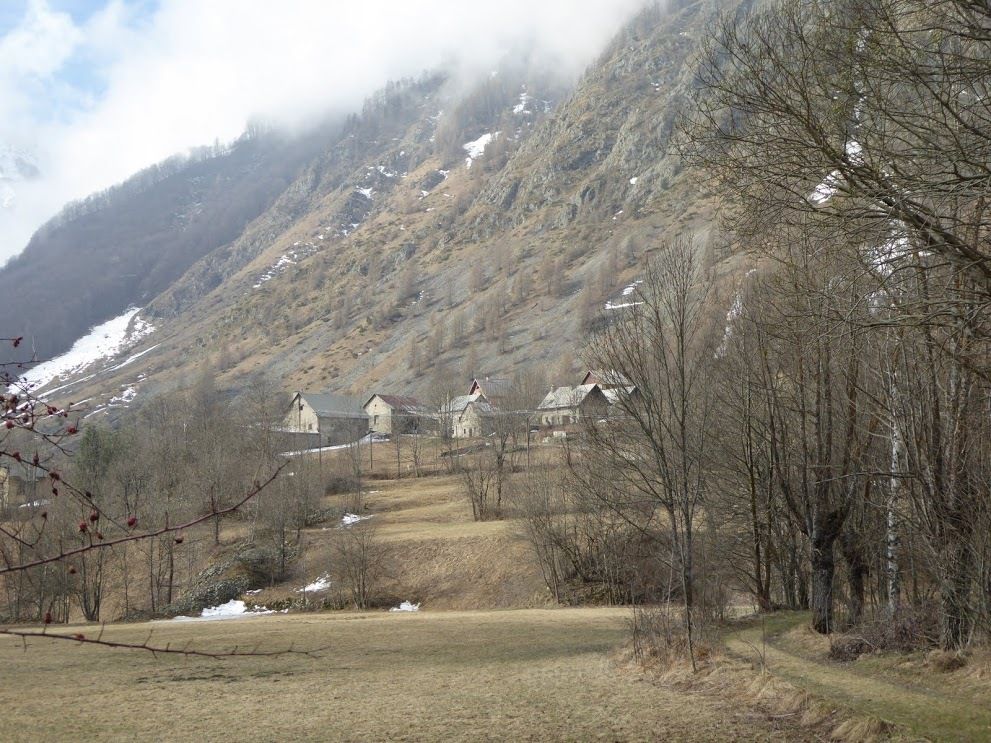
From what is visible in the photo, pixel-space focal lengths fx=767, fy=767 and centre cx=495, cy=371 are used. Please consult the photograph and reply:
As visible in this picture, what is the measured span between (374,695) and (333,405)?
3375 inches

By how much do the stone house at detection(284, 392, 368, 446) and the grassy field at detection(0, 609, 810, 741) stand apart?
67.1 m

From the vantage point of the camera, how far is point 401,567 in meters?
42.1

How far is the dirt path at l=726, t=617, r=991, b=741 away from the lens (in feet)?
28.2

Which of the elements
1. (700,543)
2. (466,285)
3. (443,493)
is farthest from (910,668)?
(466,285)

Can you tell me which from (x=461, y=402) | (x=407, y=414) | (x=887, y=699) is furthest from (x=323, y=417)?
(x=887, y=699)

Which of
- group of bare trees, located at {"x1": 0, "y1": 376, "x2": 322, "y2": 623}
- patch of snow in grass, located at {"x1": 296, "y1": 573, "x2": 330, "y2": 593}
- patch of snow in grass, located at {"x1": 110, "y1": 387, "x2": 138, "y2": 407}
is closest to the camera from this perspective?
group of bare trees, located at {"x1": 0, "y1": 376, "x2": 322, "y2": 623}

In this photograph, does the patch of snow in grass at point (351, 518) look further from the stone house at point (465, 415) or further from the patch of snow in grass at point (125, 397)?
the patch of snow in grass at point (125, 397)

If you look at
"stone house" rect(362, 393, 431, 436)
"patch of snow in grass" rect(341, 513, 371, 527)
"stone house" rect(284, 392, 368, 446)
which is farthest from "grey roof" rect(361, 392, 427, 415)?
"patch of snow in grass" rect(341, 513, 371, 527)

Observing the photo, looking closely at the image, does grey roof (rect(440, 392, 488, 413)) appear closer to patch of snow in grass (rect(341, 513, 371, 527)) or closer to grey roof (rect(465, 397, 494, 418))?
grey roof (rect(465, 397, 494, 418))

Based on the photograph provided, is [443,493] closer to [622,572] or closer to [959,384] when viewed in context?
[622,572]

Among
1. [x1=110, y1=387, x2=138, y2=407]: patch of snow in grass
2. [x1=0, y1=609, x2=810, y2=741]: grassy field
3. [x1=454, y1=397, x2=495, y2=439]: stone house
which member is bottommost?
[x1=0, y1=609, x2=810, y2=741]: grassy field

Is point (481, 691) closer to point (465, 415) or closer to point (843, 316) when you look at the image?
point (843, 316)

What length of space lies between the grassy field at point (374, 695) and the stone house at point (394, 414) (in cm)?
6634

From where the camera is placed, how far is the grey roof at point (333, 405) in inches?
3730
